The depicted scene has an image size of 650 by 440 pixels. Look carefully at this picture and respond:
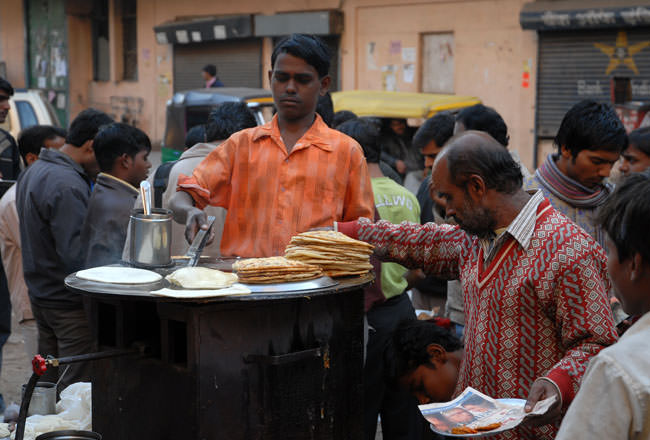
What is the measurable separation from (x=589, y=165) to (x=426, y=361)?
115 centimetres

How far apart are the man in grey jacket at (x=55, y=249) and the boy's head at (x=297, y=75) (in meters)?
1.76

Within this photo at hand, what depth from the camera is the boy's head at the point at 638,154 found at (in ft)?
15.4

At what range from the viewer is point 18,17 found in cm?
2298

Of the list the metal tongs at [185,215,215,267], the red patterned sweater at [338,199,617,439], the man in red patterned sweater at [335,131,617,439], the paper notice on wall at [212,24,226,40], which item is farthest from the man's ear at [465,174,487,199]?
the paper notice on wall at [212,24,226,40]

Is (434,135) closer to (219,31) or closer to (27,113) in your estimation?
(27,113)

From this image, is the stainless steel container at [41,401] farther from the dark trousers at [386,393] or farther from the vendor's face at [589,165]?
the vendor's face at [589,165]

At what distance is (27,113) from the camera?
10.7 m

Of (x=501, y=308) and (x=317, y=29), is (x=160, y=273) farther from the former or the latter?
(x=317, y=29)

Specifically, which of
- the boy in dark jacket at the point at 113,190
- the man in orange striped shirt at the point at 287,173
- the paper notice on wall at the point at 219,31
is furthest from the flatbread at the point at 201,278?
the paper notice on wall at the point at 219,31

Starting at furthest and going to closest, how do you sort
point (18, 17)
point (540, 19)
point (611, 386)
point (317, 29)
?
point (18, 17) → point (317, 29) → point (540, 19) → point (611, 386)

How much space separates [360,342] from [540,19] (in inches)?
459

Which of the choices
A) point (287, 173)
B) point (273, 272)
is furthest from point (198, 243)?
point (287, 173)

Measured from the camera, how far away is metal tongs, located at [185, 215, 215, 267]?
9.34ft

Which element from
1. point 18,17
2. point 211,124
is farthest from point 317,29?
point 211,124
